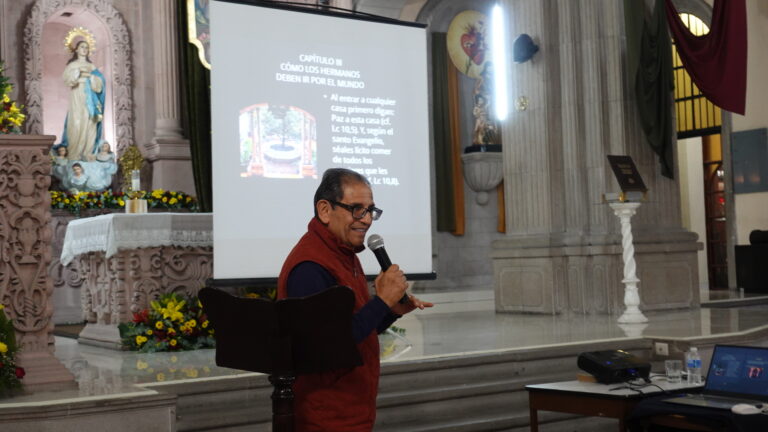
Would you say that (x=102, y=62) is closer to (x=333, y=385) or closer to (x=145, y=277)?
(x=145, y=277)

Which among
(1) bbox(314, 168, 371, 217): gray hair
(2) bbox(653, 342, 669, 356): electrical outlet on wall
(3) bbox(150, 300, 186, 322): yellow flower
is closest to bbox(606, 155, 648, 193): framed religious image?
(2) bbox(653, 342, 669, 356): electrical outlet on wall

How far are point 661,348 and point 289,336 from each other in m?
5.54

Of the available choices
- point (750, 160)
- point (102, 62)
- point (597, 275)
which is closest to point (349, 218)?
point (597, 275)

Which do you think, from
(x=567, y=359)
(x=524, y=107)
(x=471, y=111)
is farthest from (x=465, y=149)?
(x=567, y=359)

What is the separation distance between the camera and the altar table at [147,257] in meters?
8.65

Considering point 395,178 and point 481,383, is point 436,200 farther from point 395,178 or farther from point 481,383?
point 481,383

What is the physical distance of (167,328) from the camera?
8.33m

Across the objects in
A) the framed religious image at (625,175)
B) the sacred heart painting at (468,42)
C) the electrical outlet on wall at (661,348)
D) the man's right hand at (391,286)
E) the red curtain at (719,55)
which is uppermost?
the sacred heart painting at (468,42)

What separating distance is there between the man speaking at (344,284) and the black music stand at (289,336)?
0.11 m

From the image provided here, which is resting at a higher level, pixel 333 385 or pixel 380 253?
pixel 380 253

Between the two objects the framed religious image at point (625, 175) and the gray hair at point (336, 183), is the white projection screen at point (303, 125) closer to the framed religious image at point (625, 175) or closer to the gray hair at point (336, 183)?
the framed religious image at point (625, 175)

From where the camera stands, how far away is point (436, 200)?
16.4 meters

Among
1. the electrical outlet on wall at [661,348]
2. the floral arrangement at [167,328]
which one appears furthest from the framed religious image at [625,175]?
the floral arrangement at [167,328]

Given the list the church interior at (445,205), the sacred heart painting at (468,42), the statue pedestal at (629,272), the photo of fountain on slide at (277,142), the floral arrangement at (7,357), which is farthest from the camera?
the sacred heart painting at (468,42)
